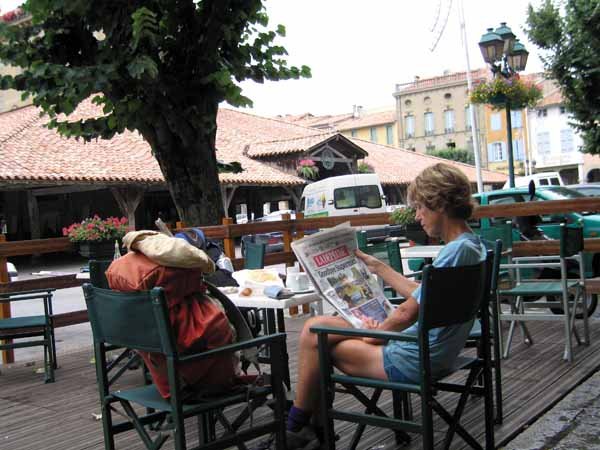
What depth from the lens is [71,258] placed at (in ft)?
83.0

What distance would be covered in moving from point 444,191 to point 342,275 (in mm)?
574

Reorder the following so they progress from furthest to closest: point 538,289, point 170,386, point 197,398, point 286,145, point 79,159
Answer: point 286,145, point 79,159, point 538,289, point 197,398, point 170,386

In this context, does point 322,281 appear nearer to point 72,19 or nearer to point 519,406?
point 519,406

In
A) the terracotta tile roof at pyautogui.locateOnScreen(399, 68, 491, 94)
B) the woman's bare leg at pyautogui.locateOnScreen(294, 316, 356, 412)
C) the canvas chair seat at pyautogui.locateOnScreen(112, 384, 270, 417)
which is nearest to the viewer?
the canvas chair seat at pyautogui.locateOnScreen(112, 384, 270, 417)

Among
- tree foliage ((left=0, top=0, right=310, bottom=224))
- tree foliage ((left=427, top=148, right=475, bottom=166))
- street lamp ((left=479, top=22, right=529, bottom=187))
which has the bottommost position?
tree foliage ((left=0, top=0, right=310, bottom=224))

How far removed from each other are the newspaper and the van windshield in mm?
18056

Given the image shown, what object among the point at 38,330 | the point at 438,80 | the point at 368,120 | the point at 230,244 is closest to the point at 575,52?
the point at 230,244

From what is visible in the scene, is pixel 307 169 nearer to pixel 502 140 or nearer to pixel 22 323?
pixel 22 323

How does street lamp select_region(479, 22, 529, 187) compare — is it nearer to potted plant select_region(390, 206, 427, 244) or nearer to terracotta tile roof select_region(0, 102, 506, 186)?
potted plant select_region(390, 206, 427, 244)

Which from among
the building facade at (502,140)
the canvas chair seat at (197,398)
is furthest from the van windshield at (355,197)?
the building facade at (502,140)

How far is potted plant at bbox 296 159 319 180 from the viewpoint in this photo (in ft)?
92.5

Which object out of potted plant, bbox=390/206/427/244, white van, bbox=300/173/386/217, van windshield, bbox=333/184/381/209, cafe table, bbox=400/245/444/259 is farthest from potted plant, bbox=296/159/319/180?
cafe table, bbox=400/245/444/259

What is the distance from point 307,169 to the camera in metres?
28.1

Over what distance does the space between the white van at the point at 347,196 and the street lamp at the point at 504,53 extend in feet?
32.1
